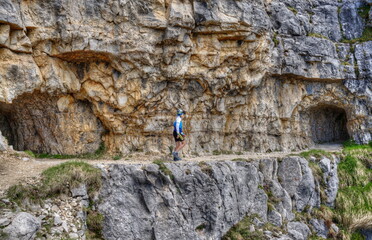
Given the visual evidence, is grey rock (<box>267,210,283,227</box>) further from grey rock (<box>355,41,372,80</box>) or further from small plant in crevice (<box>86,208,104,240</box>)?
grey rock (<box>355,41,372,80</box>)

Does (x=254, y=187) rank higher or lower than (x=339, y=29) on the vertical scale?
lower

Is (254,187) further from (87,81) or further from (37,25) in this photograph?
(37,25)

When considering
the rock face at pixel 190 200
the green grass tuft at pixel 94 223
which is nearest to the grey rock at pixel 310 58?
the rock face at pixel 190 200

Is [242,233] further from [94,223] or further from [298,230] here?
[94,223]

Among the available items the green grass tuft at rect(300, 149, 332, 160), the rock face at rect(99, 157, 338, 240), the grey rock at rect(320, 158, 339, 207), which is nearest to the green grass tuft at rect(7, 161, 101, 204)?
the rock face at rect(99, 157, 338, 240)

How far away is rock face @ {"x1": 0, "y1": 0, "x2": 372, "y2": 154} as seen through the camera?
1149cm

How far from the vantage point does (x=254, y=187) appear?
39.4ft

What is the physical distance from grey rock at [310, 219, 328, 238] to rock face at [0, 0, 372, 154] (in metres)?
4.68

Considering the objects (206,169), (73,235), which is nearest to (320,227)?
(206,169)

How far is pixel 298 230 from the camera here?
1216cm

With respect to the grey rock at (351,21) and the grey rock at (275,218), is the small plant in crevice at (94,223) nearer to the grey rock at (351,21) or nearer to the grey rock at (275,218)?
the grey rock at (275,218)

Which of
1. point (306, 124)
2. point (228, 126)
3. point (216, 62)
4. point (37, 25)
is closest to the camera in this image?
point (37, 25)

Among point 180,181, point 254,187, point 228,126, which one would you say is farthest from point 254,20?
point 180,181

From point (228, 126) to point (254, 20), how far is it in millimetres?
5293
